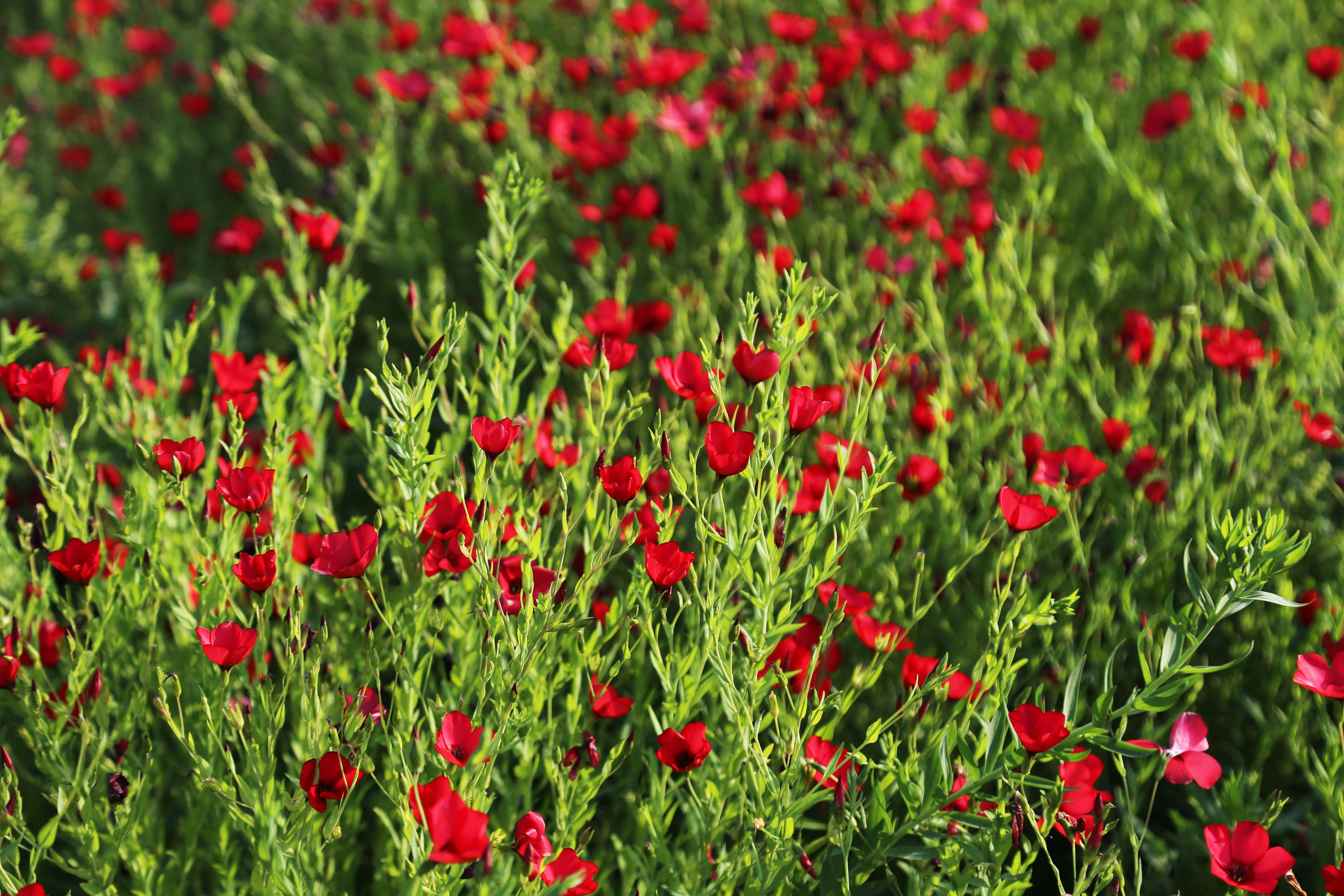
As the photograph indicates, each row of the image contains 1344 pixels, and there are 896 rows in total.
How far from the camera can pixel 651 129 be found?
2.84 meters

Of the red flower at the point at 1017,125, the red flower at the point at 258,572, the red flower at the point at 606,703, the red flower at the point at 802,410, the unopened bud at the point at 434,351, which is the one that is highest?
the unopened bud at the point at 434,351

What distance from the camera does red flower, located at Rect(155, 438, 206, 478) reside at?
126 cm

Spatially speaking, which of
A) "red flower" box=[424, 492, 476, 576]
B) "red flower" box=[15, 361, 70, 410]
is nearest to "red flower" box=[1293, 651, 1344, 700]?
"red flower" box=[424, 492, 476, 576]

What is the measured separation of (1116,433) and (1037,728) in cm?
73

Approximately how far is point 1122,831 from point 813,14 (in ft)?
8.53

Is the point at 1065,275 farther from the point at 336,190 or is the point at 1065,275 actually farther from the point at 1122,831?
the point at 336,190

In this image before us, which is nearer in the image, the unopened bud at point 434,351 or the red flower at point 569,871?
the red flower at point 569,871

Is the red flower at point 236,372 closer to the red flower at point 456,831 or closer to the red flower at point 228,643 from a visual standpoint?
the red flower at point 228,643

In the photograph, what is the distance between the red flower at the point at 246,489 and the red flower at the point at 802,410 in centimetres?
62

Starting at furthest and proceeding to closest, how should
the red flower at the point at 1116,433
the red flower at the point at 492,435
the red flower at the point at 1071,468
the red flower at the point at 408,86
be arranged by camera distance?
the red flower at the point at 408,86
the red flower at the point at 1116,433
the red flower at the point at 1071,468
the red flower at the point at 492,435

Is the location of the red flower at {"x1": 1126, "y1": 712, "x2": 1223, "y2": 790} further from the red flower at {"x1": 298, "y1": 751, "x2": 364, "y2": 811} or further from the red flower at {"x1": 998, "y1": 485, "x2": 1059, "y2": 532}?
the red flower at {"x1": 298, "y1": 751, "x2": 364, "y2": 811}

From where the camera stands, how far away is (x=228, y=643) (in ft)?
4.11

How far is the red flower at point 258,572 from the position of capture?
117cm

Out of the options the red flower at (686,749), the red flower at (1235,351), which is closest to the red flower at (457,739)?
the red flower at (686,749)
